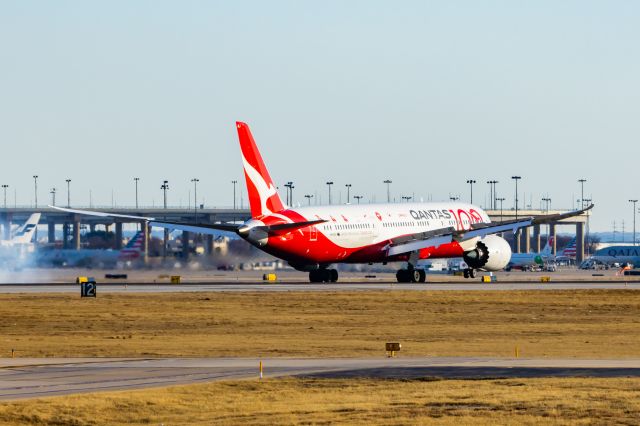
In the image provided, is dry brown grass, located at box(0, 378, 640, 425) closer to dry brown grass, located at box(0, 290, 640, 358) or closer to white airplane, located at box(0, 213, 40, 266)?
dry brown grass, located at box(0, 290, 640, 358)

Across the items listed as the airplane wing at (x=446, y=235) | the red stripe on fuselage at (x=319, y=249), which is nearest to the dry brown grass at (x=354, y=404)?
the red stripe on fuselage at (x=319, y=249)

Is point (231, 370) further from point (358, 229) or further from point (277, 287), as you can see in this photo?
point (358, 229)

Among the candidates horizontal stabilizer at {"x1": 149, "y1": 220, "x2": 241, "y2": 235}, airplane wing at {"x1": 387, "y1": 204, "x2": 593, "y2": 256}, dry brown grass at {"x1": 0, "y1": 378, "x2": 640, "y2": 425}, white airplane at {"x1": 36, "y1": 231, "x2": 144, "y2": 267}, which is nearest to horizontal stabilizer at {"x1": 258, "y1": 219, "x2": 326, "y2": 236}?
horizontal stabilizer at {"x1": 149, "y1": 220, "x2": 241, "y2": 235}

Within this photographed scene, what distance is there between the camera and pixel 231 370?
140 ft

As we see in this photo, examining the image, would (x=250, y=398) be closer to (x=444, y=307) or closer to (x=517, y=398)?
(x=517, y=398)

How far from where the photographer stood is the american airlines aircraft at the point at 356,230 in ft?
296

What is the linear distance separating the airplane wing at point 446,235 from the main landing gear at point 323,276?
4653 mm

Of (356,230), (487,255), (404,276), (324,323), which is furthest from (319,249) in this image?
(324,323)

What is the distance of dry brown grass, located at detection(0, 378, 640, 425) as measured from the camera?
32125mm

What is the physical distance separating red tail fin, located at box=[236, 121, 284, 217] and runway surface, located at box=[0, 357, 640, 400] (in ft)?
139

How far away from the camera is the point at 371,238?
322ft

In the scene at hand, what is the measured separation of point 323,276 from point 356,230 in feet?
19.1

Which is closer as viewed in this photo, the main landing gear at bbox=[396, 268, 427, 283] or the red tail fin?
the red tail fin

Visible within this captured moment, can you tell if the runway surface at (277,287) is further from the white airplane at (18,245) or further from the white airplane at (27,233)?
the white airplane at (27,233)
